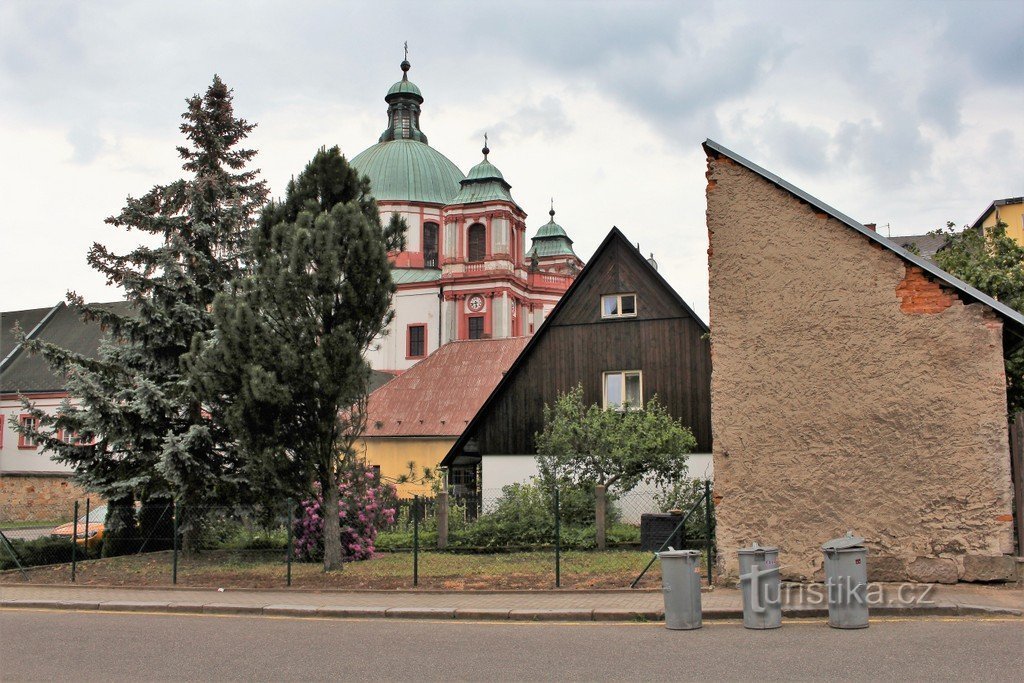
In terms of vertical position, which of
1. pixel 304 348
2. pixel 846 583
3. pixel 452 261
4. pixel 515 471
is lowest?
pixel 846 583

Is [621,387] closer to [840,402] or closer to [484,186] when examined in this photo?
[840,402]

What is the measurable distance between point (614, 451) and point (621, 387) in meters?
5.14

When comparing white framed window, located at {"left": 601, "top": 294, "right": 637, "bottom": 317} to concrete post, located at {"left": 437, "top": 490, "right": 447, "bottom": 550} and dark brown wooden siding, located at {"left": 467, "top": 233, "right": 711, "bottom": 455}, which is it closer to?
dark brown wooden siding, located at {"left": 467, "top": 233, "right": 711, "bottom": 455}

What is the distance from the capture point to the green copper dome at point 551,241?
3511 inches

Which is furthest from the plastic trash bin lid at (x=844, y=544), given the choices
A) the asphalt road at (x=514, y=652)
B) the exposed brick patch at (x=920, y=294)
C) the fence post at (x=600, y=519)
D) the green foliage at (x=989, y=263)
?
the green foliage at (x=989, y=263)

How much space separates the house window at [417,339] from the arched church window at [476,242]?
5.57 meters

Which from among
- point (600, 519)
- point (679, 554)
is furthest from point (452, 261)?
point (679, 554)

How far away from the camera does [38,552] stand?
19.3 metres

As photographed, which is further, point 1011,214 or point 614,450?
point 1011,214

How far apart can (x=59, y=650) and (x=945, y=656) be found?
9154 mm

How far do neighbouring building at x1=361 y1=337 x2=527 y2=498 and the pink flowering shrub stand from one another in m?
12.3

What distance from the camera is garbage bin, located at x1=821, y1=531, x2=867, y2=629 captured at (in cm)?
1029

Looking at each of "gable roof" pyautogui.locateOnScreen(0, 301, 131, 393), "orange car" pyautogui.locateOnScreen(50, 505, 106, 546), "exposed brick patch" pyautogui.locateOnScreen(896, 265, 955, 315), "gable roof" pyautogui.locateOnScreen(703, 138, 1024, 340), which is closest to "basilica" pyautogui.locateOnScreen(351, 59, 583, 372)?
"gable roof" pyautogui.locateOnScreen(0, 301, 131, 393)

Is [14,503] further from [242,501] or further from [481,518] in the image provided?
[481,518]
